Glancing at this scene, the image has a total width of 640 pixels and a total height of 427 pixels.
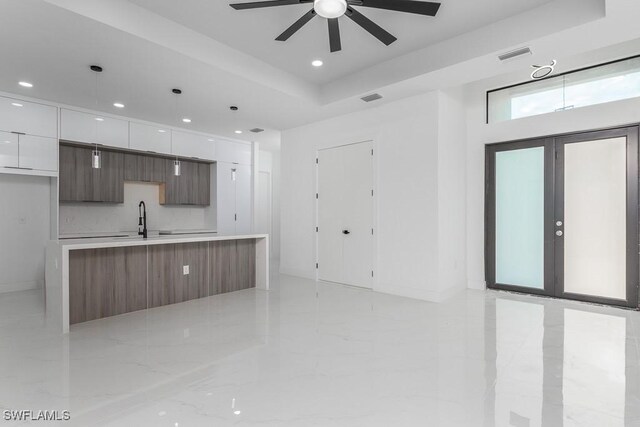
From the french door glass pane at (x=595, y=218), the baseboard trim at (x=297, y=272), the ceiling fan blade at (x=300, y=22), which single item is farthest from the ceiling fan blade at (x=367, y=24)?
the baseboard trim at (x=297, y=272)

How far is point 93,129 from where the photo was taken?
201 inches

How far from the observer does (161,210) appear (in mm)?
6473

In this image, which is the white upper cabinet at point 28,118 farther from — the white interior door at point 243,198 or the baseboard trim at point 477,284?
A: the baseboard trim at point 477,284

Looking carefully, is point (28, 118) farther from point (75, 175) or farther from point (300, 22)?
point (300, 22)

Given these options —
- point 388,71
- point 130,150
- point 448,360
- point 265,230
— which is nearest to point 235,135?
point 130,150

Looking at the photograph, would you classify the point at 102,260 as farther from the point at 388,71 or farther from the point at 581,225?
the point at 581,225

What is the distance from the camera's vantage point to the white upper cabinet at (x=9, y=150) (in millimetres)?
4324

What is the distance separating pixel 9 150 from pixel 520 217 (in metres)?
7.15

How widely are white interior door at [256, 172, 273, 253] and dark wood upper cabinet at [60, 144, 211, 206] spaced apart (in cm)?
164

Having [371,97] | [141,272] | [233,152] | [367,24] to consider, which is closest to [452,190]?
[371,97]

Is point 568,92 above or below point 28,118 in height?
above

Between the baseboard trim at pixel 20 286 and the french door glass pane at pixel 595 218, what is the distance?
7554 millimetres

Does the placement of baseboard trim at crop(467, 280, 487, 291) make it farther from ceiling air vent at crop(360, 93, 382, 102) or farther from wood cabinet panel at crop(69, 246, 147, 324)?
wood cabinet panel at crop(69, 246, 147, 324)

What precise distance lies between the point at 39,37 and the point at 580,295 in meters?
6.66
